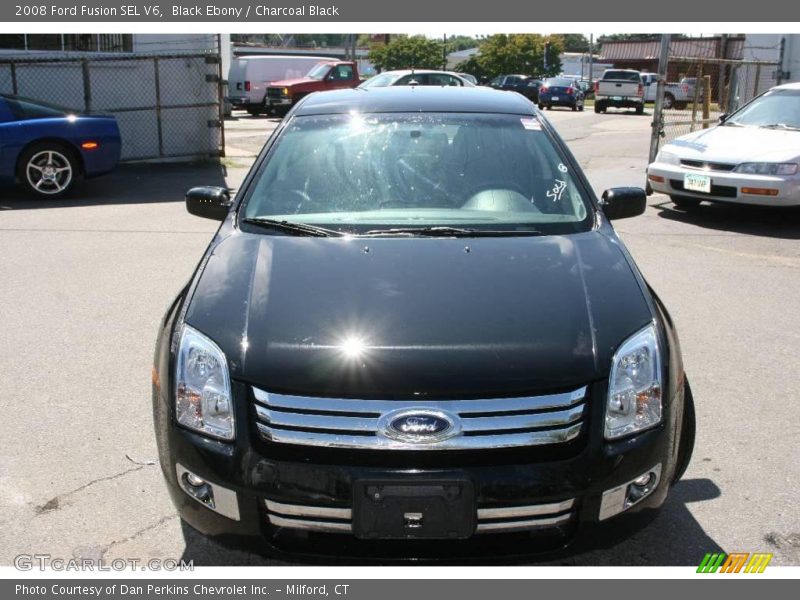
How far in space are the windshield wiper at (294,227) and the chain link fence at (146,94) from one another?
38.7 feet

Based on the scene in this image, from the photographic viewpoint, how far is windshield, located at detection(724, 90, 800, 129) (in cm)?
1054

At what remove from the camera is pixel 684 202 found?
10.9 metres

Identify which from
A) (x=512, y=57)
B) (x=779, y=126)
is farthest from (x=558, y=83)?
(x=512, y=57)

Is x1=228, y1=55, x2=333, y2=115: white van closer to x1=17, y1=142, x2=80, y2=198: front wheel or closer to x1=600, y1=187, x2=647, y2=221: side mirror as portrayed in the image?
x1=17, y1=142, x2=80, y2=198: front wheel

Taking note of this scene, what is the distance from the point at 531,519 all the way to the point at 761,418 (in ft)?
7.66

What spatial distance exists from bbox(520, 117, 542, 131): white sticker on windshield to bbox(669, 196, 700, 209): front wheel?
20.7 feet

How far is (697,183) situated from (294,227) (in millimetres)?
7235

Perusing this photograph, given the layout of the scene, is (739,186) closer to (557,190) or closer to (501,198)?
(557,190)

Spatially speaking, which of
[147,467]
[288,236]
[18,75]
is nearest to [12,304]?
[147,467]

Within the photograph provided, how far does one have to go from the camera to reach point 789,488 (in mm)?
3826

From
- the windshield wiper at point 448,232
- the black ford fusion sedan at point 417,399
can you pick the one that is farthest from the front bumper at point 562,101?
the black ford fusion sedan at point 417,399

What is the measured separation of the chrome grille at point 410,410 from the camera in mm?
2695

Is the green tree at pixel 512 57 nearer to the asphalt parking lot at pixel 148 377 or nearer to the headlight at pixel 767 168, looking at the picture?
the asphalt parking lot at pixel 148 377

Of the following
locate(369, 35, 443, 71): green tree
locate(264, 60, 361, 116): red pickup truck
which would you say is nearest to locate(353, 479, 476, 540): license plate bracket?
locate(264, 60, 361, 116): red pickup truck
